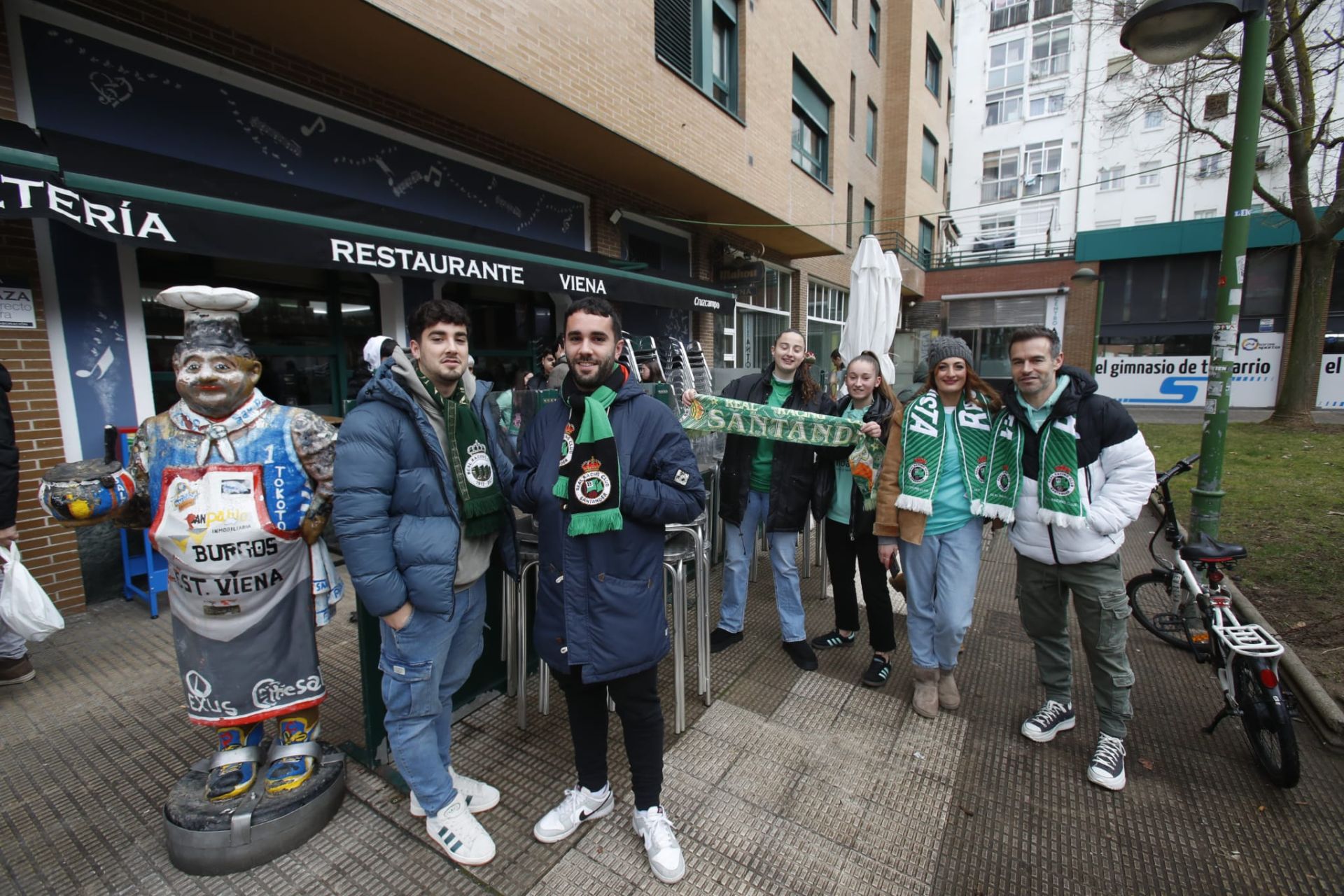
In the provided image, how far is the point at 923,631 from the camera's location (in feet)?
10.6

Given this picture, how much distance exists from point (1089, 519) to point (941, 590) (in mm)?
775

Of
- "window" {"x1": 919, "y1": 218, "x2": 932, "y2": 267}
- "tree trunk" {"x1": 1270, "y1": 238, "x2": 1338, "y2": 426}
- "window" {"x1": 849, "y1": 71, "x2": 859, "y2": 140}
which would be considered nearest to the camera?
"tree trunk" {"x1": 1270, "y1": 238, "x2": 1338, "y2": 426}

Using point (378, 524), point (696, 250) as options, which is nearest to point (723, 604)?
point (378, 524)

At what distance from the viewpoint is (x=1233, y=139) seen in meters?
3.68

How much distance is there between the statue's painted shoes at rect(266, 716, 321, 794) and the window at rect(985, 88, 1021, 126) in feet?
123

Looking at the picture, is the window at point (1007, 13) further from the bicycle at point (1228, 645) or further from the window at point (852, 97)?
the bicycle at point (1228, 645)

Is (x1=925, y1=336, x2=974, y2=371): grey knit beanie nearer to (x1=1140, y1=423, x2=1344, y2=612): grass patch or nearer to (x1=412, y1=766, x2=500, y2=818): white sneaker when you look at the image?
(x1=412, y1=766, x2=500, y2=818): white sneaker

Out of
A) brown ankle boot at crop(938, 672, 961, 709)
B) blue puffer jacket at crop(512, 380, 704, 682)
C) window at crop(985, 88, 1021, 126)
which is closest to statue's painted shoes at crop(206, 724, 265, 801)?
blue puffer jacket at crop(512, 380, 704, 682)

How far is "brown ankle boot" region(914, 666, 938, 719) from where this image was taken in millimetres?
3182

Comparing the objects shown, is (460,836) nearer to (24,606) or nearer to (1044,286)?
(24,606)

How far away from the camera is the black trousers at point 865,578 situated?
3561 millimetres

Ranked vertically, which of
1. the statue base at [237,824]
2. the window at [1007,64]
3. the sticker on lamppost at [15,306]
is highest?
the window at [1007,64]

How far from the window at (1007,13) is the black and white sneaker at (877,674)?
3714 centimetres

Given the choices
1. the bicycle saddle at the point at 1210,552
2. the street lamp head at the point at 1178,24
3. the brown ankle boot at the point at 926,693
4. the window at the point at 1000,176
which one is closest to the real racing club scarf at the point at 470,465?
the brown ankle boot at the point at 926,693
